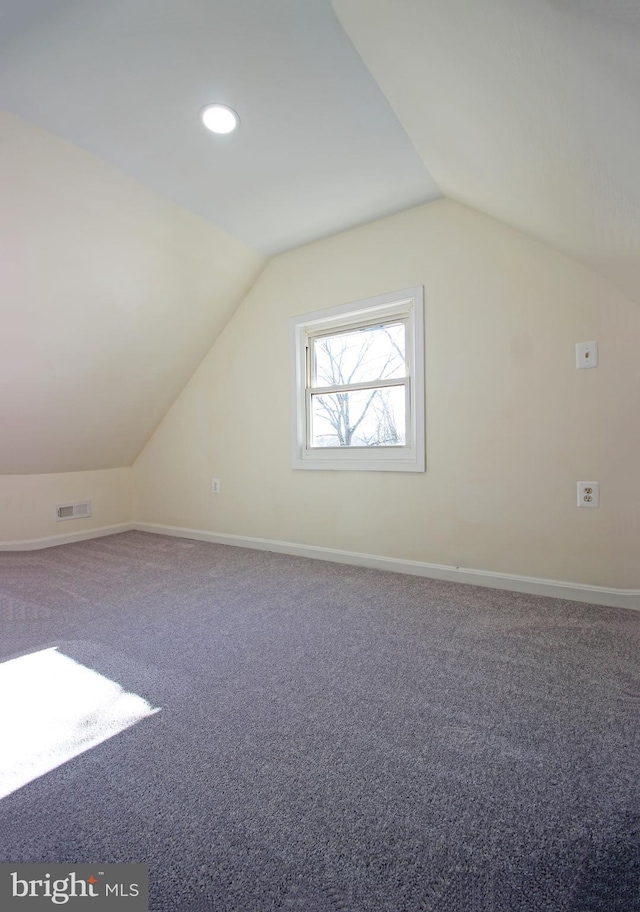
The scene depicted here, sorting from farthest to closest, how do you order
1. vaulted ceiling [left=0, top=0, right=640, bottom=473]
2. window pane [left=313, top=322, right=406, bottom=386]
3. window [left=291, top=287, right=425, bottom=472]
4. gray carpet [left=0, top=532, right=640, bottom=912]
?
window pane [left=313, top=322, right=406, bottom=386]
window [left=291, top=287, right=425, bottom=472]
vaulted ceiling [left=0, top=0, right=640, bottom=473]
gray carpet [left=0, top=532, right=640, bottom=912]

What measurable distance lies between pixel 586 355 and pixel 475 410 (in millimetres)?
587

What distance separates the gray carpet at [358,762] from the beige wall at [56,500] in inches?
63.2

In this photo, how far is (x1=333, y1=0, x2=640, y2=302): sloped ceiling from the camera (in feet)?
2.58

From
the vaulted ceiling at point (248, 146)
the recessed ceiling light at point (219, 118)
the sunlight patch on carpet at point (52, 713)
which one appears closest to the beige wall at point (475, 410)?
the vaulted ceiling at point (248, 146)

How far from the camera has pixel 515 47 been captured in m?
0.95

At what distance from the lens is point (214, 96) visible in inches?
65.3

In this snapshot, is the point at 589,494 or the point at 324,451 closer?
the point at 589,494

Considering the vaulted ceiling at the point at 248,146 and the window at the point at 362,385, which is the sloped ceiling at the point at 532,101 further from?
the window at the point at 362,385

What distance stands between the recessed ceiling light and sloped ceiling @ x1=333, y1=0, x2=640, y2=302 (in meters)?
0.59

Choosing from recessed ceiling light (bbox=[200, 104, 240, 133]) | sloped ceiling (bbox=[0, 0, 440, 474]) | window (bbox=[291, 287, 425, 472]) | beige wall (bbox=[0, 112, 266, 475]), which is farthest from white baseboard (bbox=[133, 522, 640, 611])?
recessed ceiling light (bbox=[200, 104, 240, 133])

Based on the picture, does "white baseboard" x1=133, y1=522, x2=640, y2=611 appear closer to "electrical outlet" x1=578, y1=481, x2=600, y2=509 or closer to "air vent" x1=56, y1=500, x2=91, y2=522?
"electrical outlet" x1=578, y1=481, x2=600, y2=509

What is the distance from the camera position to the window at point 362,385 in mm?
2615

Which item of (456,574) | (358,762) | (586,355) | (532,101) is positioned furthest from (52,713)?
(586,355)

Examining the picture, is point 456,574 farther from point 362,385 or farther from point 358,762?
point 358,762
